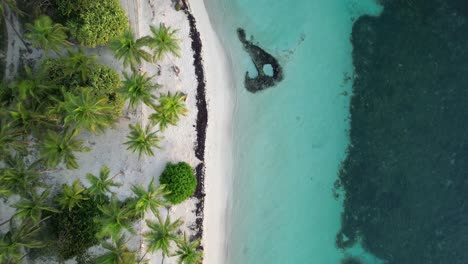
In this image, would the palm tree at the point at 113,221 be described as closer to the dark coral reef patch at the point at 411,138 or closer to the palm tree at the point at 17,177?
the palm tree at the point at 17,177

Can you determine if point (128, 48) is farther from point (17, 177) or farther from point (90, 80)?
point (17, 177)

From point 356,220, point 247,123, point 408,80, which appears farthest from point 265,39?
point 356,220

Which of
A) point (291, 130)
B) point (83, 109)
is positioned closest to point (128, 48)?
point (83, 109)

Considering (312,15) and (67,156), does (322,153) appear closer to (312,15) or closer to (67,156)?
(312,15)

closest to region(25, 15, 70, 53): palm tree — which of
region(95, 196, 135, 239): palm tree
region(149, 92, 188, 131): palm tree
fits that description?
region(149, 92, 188, 131): palm tree

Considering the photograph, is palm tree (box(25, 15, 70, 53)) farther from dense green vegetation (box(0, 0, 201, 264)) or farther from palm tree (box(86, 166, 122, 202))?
palm tree (box(86, 166, 122, 202))

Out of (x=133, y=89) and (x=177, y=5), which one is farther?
(x=177, y=5)
